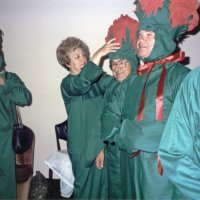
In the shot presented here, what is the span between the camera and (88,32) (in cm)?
348

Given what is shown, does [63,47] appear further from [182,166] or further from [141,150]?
[182,166]

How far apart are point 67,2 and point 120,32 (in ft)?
5.23

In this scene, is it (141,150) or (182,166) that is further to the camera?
(141,150)

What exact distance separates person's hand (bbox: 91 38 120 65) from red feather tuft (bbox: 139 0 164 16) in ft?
1.40

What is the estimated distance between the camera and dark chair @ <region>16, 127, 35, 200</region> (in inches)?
116

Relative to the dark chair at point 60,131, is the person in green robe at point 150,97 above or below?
above

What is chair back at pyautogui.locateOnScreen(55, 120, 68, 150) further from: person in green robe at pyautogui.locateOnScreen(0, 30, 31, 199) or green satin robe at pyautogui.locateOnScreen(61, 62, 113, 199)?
green satin robe at pyautogui.locateOnScreen(61, 62, 113, 199)

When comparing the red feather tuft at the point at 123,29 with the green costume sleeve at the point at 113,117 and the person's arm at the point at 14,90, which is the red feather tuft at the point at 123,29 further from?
the person's arm at the point at 14,90

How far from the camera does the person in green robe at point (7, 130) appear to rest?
2.67m

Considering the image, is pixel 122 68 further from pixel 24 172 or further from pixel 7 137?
pixel 24 172

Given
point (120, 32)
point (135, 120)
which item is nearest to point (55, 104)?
point (120, 32)

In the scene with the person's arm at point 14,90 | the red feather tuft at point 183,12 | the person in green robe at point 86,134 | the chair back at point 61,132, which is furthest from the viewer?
the chair back at point 61,132

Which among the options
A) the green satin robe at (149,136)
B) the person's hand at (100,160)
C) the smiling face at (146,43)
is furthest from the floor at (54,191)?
the smiling face at (146,43)

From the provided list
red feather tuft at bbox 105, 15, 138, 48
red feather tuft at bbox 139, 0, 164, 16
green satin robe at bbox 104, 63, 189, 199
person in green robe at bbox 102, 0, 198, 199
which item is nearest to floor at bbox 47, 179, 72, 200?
person in green robe at bbox 102, 0, 198, 199
